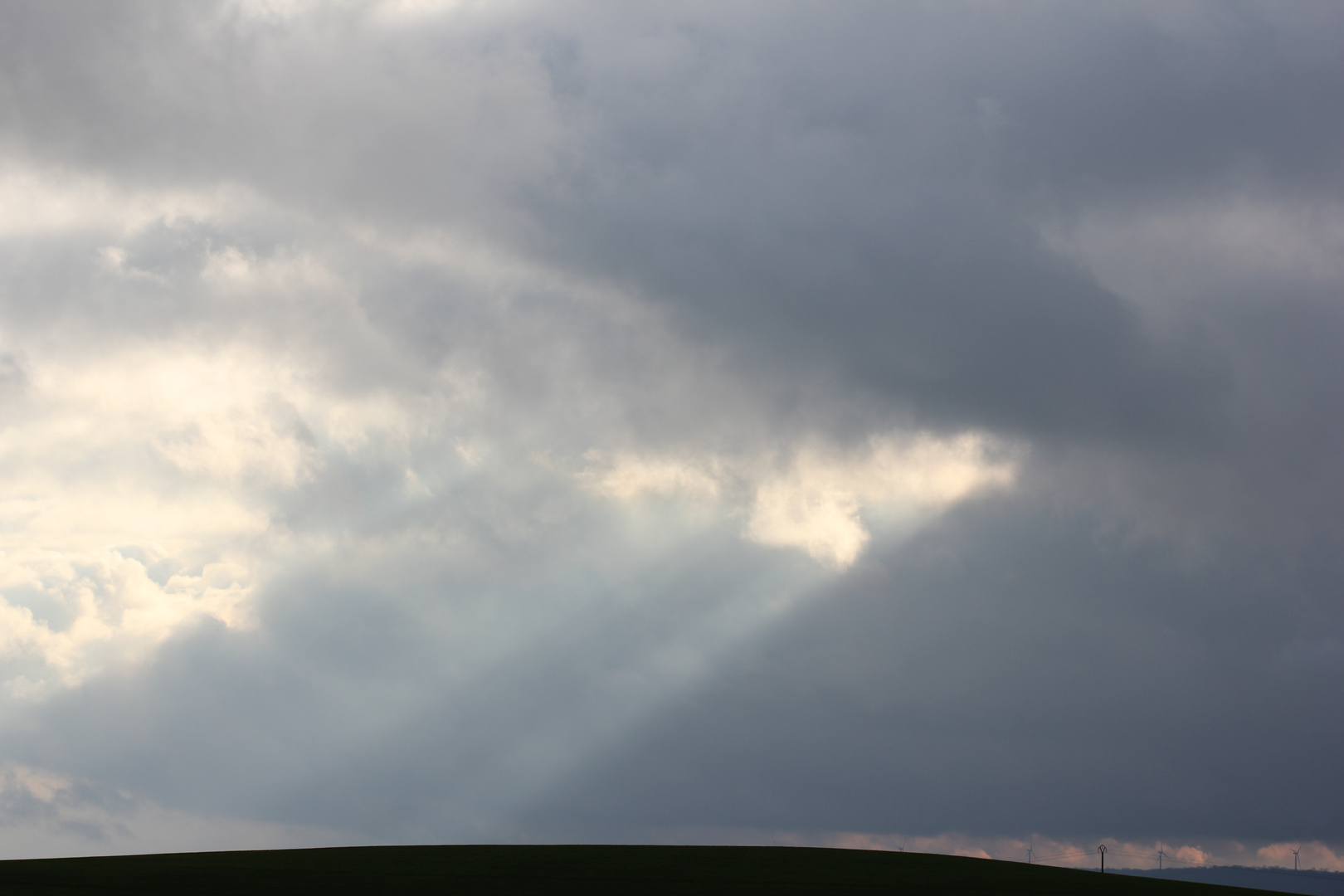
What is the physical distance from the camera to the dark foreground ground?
105 metres

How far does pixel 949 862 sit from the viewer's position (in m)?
146

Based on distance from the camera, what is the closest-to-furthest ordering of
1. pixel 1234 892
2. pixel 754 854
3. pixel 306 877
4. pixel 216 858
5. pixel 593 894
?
pixel 593 894
pixel 306 877
pixel 1234 892
pixel 216 858
pixel 754 854

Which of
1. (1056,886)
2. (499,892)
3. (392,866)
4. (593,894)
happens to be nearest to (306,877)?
(392,866)

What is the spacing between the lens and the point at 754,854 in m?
154

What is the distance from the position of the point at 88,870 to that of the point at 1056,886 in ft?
344

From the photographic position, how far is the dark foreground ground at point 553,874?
105 metres

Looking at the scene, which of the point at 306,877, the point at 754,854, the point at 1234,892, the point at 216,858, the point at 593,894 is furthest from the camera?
the point at 754,854

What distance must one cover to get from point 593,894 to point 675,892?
25.7 ft

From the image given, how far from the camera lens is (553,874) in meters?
117

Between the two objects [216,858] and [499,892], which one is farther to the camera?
[216,858]

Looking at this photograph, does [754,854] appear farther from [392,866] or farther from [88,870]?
[88,870]

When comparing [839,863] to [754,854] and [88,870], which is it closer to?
[754,854]

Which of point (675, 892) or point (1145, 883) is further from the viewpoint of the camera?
point (1145, 883)

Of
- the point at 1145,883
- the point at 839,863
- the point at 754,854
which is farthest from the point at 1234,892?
the point at 754,854
